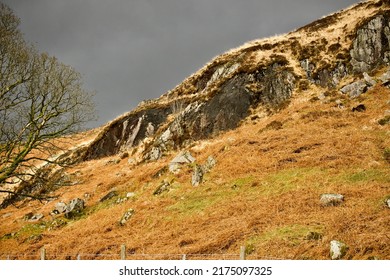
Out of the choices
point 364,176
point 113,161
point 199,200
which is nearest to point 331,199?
point 364,176

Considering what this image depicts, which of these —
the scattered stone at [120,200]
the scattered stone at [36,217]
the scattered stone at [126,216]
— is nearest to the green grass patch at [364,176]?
the scattered stone at [126,216]

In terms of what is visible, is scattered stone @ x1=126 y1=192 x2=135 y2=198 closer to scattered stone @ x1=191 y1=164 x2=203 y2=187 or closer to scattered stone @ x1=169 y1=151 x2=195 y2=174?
scattered stone @ x1=169 y1=151 x2=195 y2=174

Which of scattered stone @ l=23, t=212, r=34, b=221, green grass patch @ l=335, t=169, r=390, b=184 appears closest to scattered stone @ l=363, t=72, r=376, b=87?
green grass patch @ l=335, t=169, r=390, b=184

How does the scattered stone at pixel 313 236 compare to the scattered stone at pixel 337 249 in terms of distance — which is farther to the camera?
the scattered stone at pixel 313 236

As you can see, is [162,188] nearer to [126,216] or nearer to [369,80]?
[126,216]

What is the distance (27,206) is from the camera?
2767 centimetres

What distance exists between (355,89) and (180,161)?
16.0 meters

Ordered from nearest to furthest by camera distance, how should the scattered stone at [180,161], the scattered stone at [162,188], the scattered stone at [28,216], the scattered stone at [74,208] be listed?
the scattered stone at [162,188] → the scattered stone at [74,208] → the scattered stone at [180,161] → the scattered stone at [28,216]

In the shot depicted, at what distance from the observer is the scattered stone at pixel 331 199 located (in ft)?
44.3

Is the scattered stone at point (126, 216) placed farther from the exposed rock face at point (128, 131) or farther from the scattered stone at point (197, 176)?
the exposed rock face at point (128, 131)

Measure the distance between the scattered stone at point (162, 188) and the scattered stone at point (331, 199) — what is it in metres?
9.94
